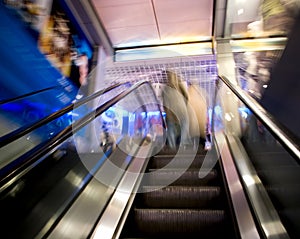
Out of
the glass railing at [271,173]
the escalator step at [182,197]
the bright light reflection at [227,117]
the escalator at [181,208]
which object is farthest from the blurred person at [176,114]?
the escalator step at [182,197]

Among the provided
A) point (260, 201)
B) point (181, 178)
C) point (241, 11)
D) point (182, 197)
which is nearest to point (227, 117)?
point (181, 178)

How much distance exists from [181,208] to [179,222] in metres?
0.31

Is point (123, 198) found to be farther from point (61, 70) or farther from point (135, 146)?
point (61, 70)

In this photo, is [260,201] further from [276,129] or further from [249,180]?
[276,129]

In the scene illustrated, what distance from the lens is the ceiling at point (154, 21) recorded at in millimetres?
5012

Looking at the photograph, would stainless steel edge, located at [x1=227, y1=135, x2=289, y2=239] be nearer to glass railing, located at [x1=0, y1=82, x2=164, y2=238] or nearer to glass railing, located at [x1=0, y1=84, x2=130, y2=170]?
glass railing, located at [x1=0, y1=82, x2=164, y2=238]

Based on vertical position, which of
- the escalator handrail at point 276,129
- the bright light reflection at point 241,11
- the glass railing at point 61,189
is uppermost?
the bright light reflection at point 241,11

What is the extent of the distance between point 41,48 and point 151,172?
212cm

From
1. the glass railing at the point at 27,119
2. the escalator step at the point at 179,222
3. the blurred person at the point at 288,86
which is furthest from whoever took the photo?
the glass railing at the point at 27,119

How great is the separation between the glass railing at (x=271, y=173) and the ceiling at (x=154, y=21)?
2.94 metres

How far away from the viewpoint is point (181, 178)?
298 cm

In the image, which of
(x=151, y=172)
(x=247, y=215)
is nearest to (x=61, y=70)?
(x=151, y=172)

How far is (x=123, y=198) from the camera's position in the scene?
2404 millimetres

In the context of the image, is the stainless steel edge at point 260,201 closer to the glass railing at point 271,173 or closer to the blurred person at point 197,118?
the glass railing at point 271,173
